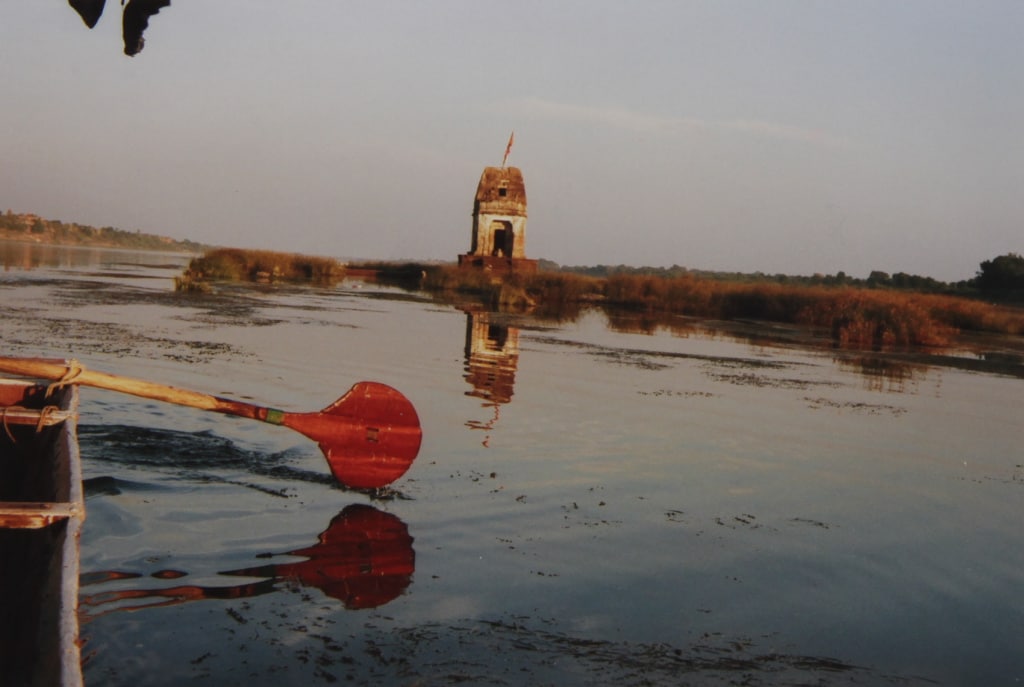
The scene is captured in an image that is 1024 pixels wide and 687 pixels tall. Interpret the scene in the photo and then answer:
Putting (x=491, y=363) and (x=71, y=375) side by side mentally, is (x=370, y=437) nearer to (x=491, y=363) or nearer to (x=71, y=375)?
(x=71, y=375)

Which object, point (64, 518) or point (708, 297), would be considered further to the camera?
point (708, 297)

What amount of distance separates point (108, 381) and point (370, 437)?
1.74 metres

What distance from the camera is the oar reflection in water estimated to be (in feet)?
15.6

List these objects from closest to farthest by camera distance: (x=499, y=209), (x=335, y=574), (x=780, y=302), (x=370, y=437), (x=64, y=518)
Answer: (x=64, y=518) → (x=335, y=574) → (x=370, y=437) → (x=780, y=302) → (x=499, y=209)

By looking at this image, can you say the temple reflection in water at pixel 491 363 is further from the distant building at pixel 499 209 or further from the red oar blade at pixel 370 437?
the distant building at pixel 499 209

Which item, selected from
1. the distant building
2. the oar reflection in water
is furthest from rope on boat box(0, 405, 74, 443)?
the distant building

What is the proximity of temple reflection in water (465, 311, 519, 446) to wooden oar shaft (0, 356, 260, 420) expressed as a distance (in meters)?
3.22

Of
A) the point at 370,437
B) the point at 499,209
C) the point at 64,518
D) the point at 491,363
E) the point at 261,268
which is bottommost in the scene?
the point at 491,363

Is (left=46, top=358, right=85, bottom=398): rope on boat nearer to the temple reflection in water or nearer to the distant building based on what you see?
the temple reflection in water

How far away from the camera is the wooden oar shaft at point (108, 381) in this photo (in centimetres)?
602

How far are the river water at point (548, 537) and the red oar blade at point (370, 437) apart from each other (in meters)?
0.21

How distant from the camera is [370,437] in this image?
6891 millimetres

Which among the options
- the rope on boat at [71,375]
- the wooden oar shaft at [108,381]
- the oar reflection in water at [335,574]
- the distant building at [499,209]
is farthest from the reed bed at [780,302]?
the rope on boat at [71,375]

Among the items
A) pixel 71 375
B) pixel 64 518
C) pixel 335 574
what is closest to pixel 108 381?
pixel 71 375
